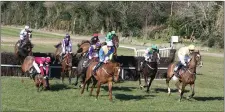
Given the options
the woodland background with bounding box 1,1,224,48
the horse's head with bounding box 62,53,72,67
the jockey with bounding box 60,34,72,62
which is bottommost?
the horse's head with bounding box 62,53,72,67

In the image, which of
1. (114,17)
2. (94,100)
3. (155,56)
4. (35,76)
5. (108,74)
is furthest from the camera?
(114,17)

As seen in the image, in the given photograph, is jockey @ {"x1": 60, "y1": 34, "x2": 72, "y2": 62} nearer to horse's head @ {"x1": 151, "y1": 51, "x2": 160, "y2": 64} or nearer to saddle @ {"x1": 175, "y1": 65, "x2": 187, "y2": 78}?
horse's head @ {"x1": 151, "y1": 51, "x2": 160, "y2": 64}

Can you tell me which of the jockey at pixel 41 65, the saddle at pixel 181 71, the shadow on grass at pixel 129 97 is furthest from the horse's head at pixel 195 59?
the jockey at pixel 41 65

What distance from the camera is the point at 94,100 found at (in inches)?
671

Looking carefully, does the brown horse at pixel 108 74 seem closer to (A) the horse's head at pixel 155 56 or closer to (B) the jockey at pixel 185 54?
(B) the jockey at pixel 185 54

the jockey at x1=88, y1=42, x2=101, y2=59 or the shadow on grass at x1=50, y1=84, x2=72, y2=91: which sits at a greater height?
the jockey at x1=88, y1=42, x2=101, y2=59

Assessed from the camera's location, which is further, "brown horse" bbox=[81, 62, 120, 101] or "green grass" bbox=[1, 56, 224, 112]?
"brown horse" bbox=[81, 62, 120, 101]

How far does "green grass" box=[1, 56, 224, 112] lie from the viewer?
15.6 meters

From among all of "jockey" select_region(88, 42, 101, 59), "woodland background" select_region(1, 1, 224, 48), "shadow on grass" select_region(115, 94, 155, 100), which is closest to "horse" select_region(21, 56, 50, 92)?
"jockey" select_region(88, 42, 101, 59)

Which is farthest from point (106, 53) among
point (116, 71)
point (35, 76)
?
point (35, 76)

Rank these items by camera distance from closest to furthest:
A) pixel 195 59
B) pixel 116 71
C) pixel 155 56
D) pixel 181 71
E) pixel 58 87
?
pixel 116 71 → pixel 195 59 → pixel 181 71 → pixel 58 87 → pixel 155 56

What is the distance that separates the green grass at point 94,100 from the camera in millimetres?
15605

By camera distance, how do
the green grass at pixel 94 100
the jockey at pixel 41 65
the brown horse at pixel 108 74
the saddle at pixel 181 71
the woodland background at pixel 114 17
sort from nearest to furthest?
1. the green grass at pixel 94 100
2. the brown horse at pixel 108 74
3. the saddle at pixel 181 71
4. the jockey at pixel 41 65
5. the woodland background at pixel 114 17

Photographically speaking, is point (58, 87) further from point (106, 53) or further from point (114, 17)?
point (114, 17)
